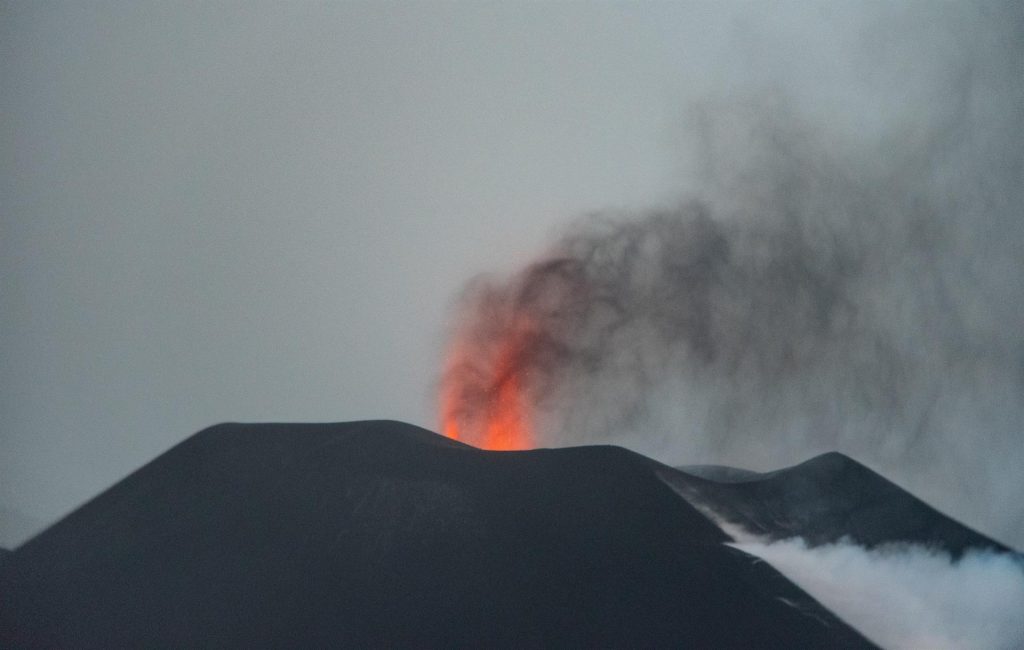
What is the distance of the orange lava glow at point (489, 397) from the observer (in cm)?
3450

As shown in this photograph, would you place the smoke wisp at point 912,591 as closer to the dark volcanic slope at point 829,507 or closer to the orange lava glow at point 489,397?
the dark volcanic slope at point 829,507

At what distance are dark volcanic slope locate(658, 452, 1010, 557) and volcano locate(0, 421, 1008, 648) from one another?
0.20 feet

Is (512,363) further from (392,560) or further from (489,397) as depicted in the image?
(392,560)

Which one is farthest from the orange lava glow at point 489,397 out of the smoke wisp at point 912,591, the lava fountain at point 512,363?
the smoke wisp at point 912,591

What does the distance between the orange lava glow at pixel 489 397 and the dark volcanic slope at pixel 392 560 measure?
12.2 m

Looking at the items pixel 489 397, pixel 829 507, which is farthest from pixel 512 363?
pixel 829 507

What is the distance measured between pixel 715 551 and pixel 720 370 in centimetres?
1880

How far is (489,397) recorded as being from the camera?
35531 mm

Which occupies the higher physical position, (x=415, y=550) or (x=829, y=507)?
(x=829, y=507)

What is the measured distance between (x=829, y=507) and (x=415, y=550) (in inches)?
371

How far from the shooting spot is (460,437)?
114 feet

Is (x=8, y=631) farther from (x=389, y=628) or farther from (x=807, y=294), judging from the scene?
(x=807, y=294)

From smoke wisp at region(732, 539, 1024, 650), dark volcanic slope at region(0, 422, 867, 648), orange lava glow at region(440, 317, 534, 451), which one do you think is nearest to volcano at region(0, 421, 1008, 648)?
dark volcanic slope at region(0, 422, 867, 648)

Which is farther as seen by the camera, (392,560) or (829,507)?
(829,507)
